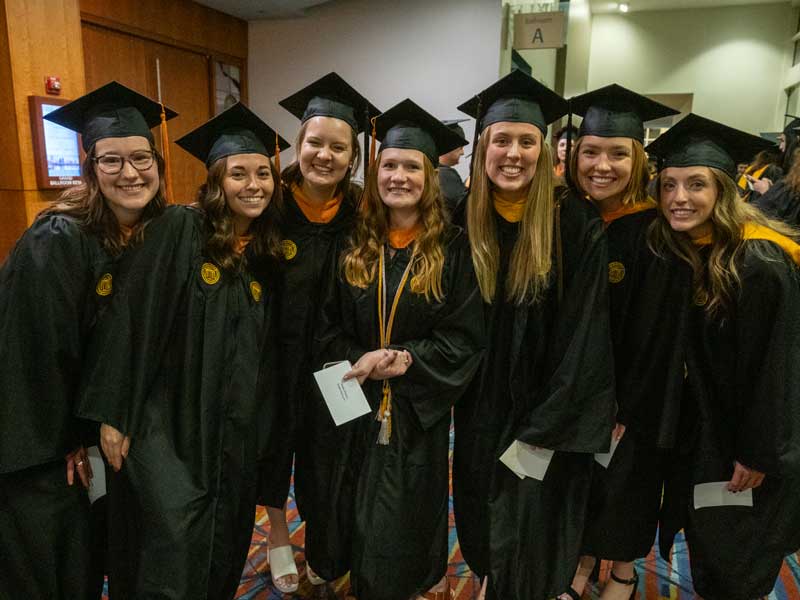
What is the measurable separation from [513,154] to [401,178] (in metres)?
0.40

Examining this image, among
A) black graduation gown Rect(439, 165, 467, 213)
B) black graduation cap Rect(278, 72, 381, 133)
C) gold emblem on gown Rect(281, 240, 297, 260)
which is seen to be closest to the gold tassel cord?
gold emblem on gown Rect(281, 240, 297, 260)

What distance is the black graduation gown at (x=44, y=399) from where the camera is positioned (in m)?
1.74

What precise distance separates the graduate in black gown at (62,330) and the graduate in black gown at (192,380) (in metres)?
0.09

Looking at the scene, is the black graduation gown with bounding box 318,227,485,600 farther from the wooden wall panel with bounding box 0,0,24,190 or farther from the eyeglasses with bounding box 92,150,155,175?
the wooden wall panel with bounding box 0,0,24,190

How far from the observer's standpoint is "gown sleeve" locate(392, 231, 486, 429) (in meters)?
2.03

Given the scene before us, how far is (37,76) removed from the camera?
438 cm

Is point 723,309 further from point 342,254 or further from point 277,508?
point 277,508

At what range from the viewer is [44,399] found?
1.81 metres

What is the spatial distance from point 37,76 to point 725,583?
536 cm

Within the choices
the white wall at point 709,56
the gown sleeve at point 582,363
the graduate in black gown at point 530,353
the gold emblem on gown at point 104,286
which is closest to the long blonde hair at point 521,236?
the graduate in black gown at point 530,353

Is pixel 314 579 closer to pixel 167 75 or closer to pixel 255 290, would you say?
pixel 255 290

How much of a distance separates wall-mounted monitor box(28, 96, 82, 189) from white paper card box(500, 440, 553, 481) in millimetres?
4234

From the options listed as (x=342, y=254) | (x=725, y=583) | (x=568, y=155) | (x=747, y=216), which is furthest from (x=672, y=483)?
(x=342, y=254)

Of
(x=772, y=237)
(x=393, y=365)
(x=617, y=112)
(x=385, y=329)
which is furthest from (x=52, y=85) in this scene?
(x=772, y=237)
